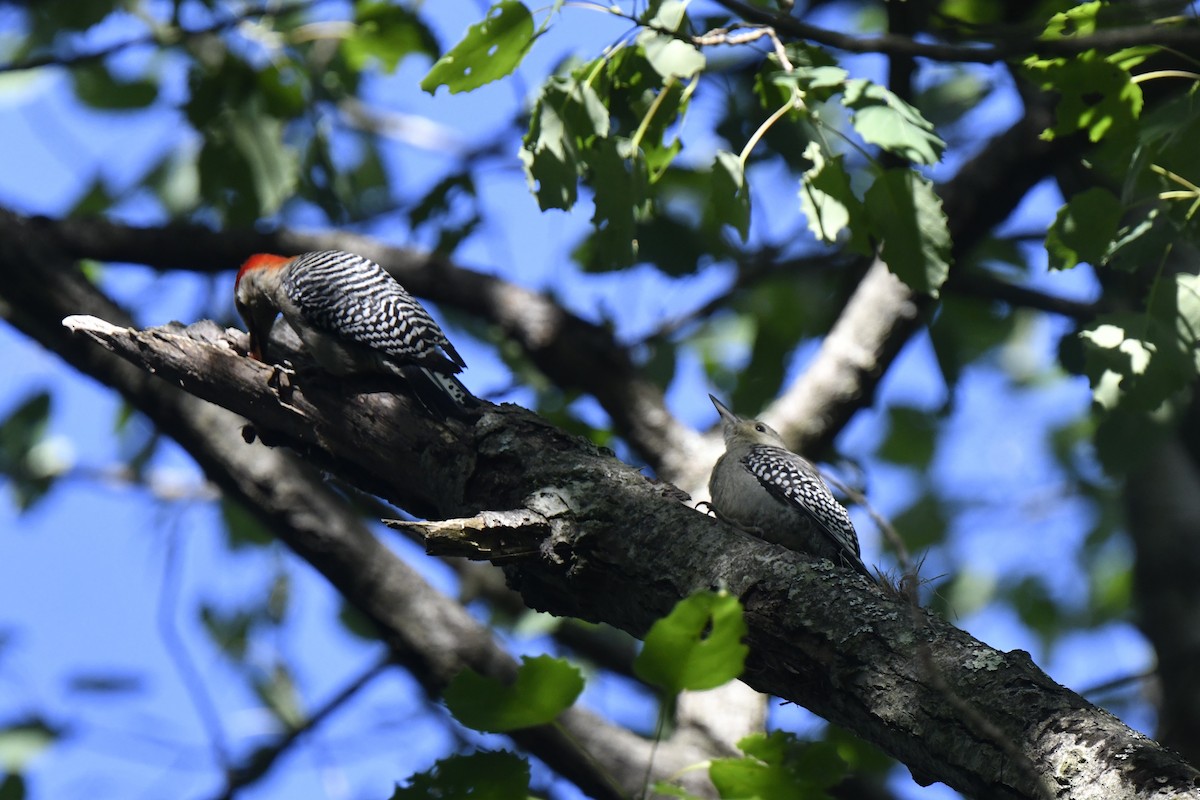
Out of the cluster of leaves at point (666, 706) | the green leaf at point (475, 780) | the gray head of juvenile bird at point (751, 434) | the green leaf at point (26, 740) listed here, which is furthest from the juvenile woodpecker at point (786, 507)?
the green leaf at point (26, 740)

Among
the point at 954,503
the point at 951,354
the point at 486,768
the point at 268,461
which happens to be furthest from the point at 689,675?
the point at 954,503

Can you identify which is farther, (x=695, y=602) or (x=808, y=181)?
(x=808, y=181)

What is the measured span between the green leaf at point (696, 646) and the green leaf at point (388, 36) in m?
4.49

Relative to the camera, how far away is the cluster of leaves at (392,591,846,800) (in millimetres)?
2242

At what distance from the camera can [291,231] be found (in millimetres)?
6113

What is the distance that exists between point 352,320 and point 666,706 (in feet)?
8.11

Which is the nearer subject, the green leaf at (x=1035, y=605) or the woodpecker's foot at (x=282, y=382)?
the woodpecker's foot at (x=282, y=382)

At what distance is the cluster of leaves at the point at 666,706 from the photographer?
7.36ft

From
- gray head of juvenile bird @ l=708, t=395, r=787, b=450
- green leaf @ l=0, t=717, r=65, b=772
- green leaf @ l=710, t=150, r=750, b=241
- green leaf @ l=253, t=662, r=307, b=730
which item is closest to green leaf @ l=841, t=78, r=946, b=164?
green leaf @ l=710, t=150, r=750, b=241

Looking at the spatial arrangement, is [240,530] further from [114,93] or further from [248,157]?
[114,93]

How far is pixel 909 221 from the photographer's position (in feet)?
11.3

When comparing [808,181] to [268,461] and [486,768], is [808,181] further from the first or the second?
[268,461]

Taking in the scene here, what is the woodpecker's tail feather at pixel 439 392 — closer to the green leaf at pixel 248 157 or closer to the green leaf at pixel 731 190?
the green leaf at pixel 731 190

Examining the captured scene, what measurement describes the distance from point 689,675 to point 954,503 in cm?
786
